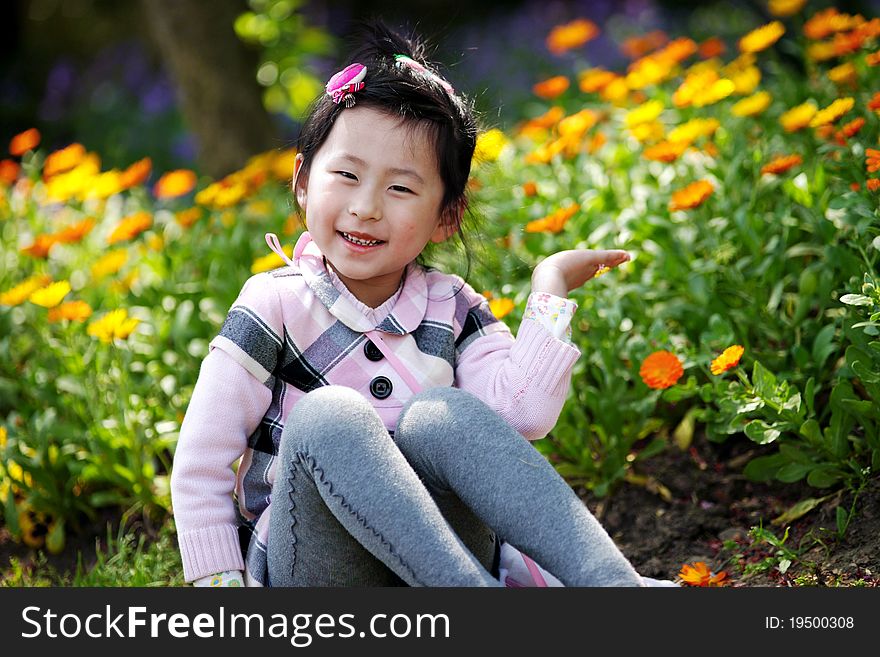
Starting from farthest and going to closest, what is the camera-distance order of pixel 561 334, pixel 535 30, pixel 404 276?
pixel 535 30 < pixel 404 276 < pixel 561 334

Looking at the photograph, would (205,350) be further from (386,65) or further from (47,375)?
(386,65)

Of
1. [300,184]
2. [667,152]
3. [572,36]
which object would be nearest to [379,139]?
[300,184]

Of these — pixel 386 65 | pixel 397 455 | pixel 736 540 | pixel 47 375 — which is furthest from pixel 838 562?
pixel 47 375

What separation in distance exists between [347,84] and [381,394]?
53 cm

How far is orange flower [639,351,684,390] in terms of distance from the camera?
210cm

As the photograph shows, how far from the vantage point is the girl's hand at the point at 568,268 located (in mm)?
1932

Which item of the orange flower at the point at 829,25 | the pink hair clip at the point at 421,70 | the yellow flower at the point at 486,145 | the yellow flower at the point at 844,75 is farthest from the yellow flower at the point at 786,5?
the pink hair clip at the point at 421,70

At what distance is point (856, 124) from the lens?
2314 millimetres

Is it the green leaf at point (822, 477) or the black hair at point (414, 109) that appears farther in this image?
the green leaf at point (822, 477)

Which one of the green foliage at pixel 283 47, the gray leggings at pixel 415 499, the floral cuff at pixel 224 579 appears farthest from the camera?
the green foliage at pixel 283 47

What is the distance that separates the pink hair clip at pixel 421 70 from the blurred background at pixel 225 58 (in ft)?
4.99

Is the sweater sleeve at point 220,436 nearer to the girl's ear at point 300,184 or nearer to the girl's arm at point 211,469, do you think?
the girl's arm at point 211,469

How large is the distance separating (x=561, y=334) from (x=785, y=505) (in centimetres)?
74
